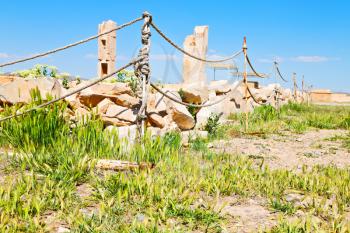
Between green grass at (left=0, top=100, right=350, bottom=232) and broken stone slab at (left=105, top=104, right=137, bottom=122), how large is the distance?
0.78 metres

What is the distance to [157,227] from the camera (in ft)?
8.13

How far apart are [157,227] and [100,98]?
11.4ft

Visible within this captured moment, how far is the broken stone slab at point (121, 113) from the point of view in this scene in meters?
5.30

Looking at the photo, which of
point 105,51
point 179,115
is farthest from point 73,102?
point 105,51

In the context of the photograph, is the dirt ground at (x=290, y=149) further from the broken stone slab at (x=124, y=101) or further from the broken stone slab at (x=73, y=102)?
the broken stone slab at (x=73, y=102)

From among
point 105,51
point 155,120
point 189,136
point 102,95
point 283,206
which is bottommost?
point 283,206

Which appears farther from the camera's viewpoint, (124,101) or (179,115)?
(179,115)

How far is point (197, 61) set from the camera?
9.86m

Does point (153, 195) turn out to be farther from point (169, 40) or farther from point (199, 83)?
point (199, 83)

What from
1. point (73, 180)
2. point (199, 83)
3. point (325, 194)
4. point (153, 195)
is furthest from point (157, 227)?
point (199, 83)

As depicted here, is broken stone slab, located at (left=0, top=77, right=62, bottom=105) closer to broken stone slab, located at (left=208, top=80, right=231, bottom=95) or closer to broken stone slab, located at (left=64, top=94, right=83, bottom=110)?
broken stone slab, located at (left=64, top=94, right=83, bottom=110)

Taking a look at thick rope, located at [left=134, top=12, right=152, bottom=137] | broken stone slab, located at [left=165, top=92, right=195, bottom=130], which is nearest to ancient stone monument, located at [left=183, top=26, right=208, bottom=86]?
broken stone slab, located at [left=165, top=92, right=195, bottom=130]

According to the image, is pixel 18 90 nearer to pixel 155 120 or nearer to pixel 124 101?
pixel 124 101

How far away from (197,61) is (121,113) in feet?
16.0
